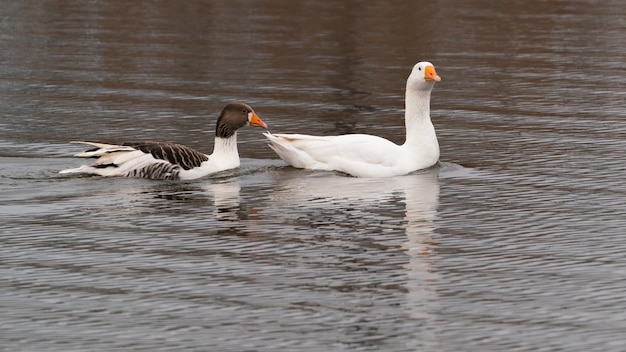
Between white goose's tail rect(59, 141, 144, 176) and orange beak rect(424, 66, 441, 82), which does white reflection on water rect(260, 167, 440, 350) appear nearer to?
orange beak rect(424, 66, 441, 82)

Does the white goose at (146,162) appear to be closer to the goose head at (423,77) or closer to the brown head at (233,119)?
the brown head at (233,119)

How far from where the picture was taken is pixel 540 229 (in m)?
14.0

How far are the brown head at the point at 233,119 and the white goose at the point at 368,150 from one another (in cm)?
30

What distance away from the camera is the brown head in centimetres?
1712

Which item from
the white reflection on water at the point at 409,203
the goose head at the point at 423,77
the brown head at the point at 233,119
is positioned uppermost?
the goose head at the point at 423,77

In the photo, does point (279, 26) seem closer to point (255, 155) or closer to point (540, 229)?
point (255, 155)

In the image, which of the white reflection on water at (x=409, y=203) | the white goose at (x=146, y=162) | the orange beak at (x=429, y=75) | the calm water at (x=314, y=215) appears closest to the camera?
the calm water at (x=314, y=215)

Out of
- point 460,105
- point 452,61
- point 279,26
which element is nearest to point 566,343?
point 460,105

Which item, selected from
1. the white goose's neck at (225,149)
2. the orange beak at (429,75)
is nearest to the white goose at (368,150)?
the orange beak at (429,75)

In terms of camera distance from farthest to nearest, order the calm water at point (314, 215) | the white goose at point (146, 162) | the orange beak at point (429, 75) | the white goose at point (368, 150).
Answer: the orange beak at point (429, 75), the white goose at point (368, 150), the white goose at point (146, 162), the calm water at point (314, 215)

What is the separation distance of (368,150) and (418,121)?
3.62ft

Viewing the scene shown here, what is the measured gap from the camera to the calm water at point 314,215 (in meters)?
10.3

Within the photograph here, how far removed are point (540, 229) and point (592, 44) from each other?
20.6 meters

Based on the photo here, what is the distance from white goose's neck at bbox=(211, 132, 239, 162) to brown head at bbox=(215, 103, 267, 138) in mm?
50
